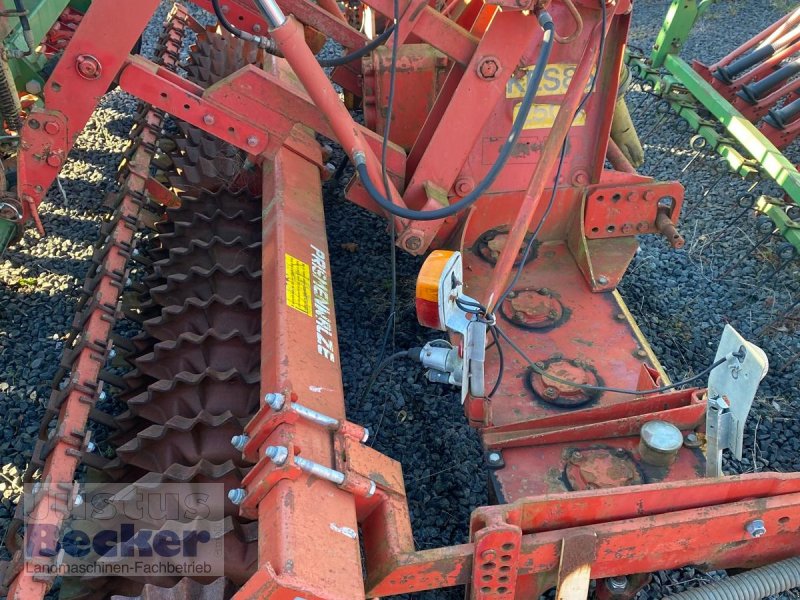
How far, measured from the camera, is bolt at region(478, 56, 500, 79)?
2.61 meters

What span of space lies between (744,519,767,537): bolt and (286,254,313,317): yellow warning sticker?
1.51 metres

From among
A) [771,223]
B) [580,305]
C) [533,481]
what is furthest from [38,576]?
[771,223]

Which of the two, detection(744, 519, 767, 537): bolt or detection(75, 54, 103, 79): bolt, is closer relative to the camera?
detection(744, 519, 767, 537): bolt

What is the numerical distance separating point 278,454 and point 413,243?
1420 millimetres

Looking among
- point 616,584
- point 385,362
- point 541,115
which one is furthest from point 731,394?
point 541,115

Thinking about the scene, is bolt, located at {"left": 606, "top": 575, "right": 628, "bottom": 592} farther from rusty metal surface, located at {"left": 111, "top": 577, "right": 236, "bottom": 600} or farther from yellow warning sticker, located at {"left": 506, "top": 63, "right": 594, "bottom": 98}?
yellow warning sticker, located at {"left": 506, "top": 63, "right": 594, "bottom": 98}

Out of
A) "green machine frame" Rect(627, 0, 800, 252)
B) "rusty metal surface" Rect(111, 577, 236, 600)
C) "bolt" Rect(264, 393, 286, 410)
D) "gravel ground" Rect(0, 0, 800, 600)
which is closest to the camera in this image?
"rusty metal surface" Rect(111, 577, 236, 600)

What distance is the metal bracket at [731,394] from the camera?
6.22 feet

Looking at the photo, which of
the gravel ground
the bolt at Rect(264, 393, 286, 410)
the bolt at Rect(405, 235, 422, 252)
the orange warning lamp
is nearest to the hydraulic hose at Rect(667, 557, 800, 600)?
the gravel ground

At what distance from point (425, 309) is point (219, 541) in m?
0.97

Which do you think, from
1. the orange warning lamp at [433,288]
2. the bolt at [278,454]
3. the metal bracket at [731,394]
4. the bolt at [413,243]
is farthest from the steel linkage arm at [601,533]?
the bolt at [413,243]

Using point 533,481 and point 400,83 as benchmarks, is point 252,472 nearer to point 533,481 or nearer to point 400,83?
point 533,481

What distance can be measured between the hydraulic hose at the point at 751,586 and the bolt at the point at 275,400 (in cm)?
126

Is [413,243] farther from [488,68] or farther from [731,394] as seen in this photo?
[731,394]
